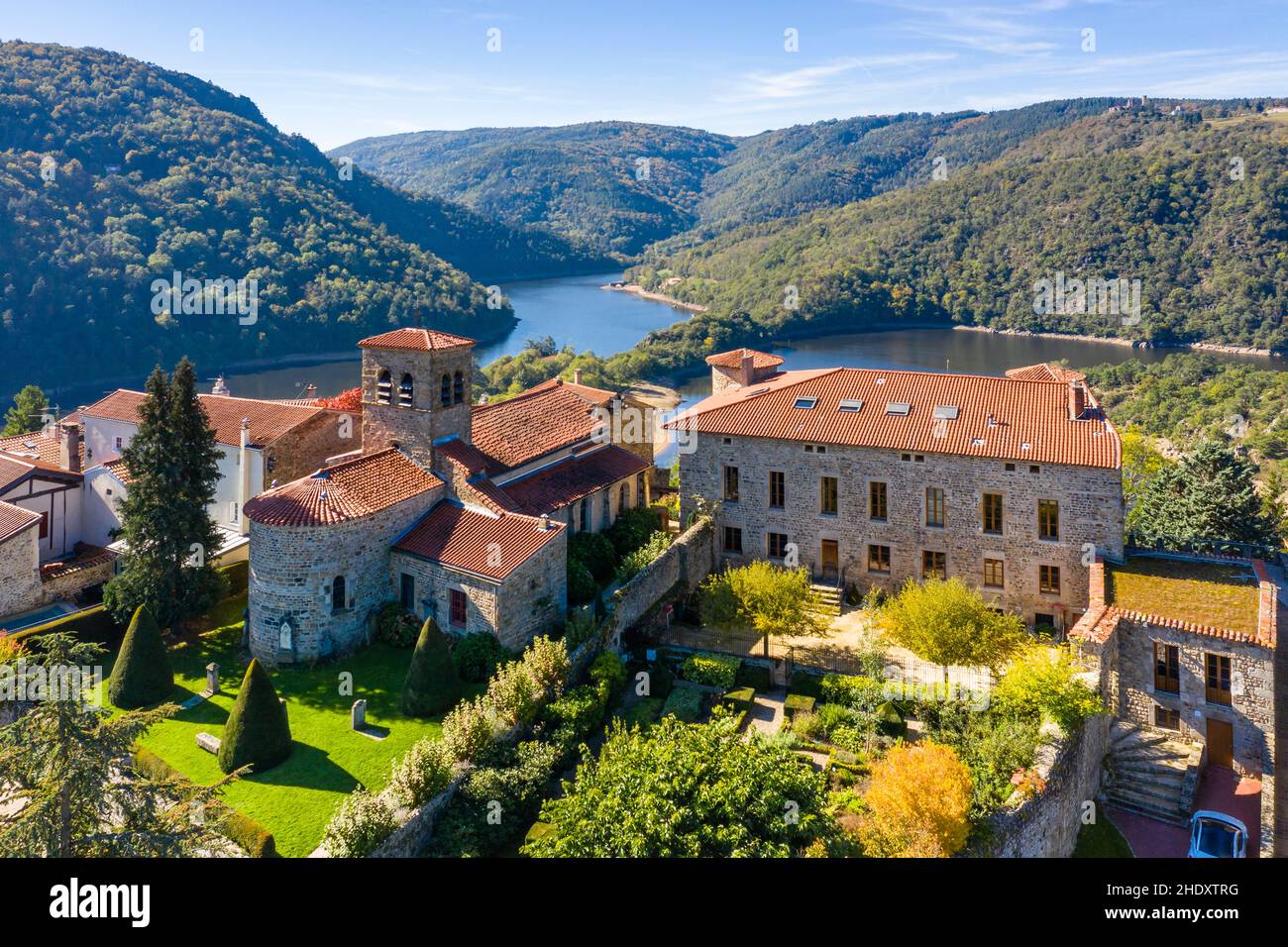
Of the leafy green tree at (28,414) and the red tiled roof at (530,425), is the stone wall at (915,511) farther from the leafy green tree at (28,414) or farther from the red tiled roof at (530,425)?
the leafy green tree at (28,414)

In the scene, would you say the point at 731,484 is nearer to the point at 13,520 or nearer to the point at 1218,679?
A: the point at 1218,679

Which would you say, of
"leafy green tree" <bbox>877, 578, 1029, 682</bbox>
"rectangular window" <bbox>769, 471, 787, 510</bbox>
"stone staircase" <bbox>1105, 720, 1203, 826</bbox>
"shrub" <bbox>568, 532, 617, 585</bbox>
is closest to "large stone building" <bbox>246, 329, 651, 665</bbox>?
"shrub" <bbox>568, 532, 617, 585</bbox>

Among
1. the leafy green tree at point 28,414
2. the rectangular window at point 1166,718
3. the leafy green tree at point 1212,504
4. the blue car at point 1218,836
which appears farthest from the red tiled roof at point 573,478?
the leafy green tree at point 28,414

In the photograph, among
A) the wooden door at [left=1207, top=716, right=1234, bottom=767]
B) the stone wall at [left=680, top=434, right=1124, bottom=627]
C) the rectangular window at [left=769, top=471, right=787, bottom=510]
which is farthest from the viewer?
the rectangular window at [left=769, top=471, right=787, bottom=510]

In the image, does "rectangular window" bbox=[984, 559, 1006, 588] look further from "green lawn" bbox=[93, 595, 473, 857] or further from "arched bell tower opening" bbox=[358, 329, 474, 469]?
"green lawn" bbox=[93, 595, 473, 857]

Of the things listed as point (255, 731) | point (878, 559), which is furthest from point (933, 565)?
point (255, 731)
